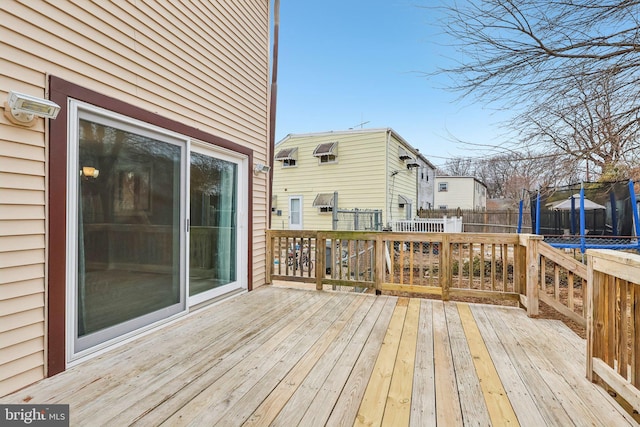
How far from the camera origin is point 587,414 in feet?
5.49

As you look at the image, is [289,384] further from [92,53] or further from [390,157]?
[390,157]

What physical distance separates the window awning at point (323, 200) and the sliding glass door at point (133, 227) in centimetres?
710

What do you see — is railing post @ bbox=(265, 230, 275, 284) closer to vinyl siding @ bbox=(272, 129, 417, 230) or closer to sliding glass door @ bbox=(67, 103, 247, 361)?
sliding glass door @ bbox=(67, 103, 247, 361)

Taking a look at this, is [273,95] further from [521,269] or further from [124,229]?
[521,269]

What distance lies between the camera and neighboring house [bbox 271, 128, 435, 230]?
1041 cm

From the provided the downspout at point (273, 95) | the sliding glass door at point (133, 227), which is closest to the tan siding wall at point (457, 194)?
the downspout at point (273, 95)

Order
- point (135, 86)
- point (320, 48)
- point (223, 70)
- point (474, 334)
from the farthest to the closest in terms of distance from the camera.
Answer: point (320, 48), point (223, 70), point (474, 334), point (135, 86)

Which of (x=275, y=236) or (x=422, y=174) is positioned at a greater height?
(x=422, y=174)

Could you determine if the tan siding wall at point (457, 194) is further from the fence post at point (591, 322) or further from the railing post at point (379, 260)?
the fence post at point (591, 322)

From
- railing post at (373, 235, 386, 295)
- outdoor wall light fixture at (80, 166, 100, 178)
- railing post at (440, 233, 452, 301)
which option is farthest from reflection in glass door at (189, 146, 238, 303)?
railing post at (440, 233, 452, 301)

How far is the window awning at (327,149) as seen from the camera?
34.9ft

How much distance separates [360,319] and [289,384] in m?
1.43

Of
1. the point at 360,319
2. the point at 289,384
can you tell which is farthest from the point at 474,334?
the point at 289,384

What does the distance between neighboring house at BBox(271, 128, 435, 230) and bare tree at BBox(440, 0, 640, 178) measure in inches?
291
